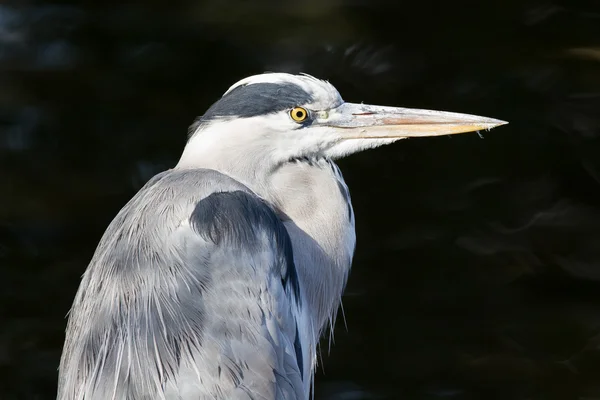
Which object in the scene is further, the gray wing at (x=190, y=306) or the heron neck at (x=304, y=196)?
the heron neck at (x=304, y=196)

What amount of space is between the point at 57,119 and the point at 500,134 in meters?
1.81

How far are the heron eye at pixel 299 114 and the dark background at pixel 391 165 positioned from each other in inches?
55.9

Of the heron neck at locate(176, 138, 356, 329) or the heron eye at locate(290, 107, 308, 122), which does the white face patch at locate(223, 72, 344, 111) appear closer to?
the heron eye at locate(290, 107, 308, 122)

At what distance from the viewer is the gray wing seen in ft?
7.18

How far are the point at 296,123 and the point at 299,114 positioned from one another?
0.03m

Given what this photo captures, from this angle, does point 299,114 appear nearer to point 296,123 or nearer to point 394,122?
point 296,123

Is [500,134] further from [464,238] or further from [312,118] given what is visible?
[312,118]

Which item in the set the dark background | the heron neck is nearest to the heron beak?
the heron neck

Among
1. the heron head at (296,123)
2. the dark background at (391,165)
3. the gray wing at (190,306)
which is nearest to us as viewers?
the gray wing at (190,306)

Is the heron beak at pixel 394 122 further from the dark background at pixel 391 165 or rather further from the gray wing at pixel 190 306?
the dark background at pixel 391 165

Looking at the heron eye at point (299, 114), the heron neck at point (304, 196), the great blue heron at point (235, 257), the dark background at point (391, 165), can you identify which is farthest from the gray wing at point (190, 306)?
the dark background at point (391, 165)

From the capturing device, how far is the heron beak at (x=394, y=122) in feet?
8.48

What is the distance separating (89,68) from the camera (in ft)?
14.0

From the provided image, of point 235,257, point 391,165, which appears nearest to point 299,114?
point 235,257
